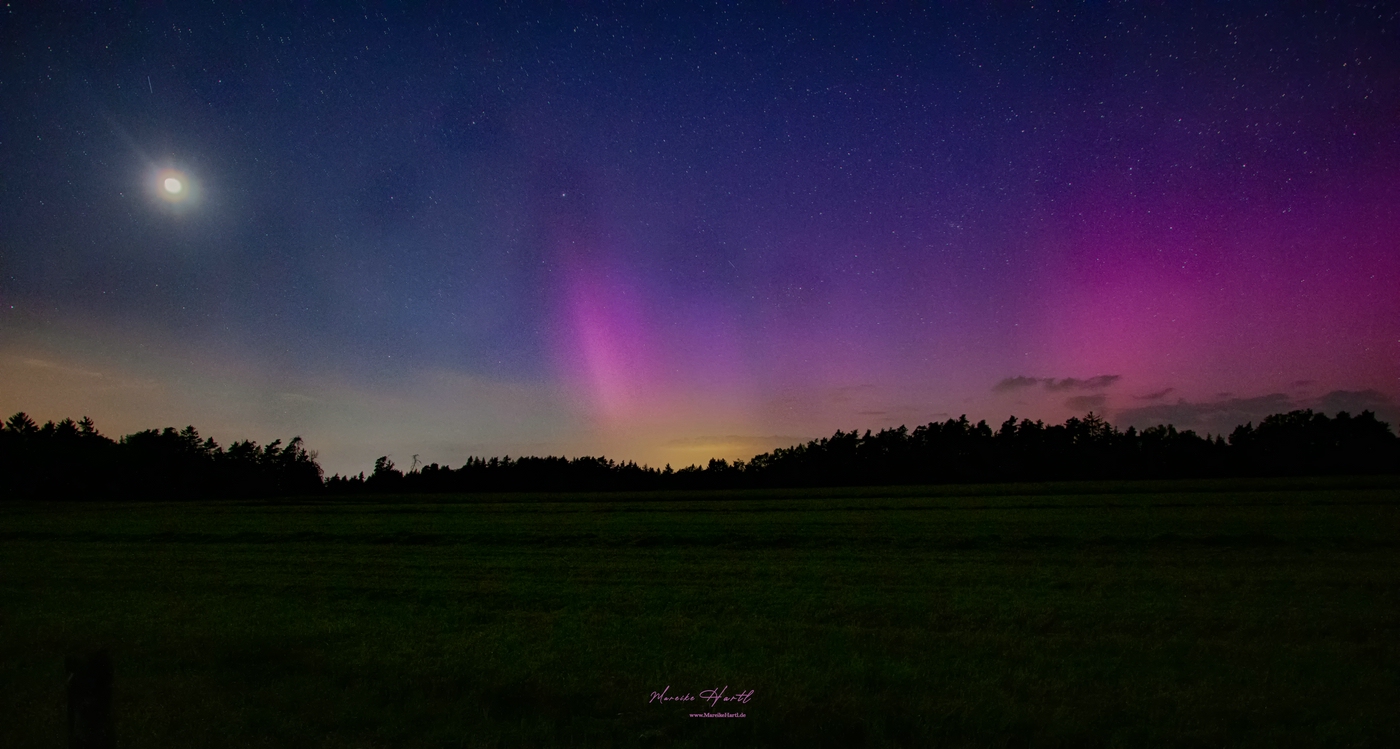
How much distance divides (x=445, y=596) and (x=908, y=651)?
12.7 meters

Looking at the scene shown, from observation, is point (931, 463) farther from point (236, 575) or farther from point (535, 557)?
point (236, 575)

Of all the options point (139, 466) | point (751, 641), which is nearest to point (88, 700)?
point (751, 641)

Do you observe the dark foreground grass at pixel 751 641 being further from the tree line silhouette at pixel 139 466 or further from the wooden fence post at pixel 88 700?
the tree line silhouette at pixel 139 466

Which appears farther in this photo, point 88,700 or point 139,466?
point 139,466

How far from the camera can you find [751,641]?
12445 mm

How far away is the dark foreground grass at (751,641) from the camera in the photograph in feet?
26.8

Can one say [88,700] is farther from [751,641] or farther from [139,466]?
[139,466]

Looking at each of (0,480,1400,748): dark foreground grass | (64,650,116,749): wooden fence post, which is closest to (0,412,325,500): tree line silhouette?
(0,480,1400,748): dark foreground grass

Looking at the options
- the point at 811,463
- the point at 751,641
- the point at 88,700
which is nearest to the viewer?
the point at 88,700

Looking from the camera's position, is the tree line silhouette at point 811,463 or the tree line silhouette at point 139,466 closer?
the tree line silhouette at point 811,463

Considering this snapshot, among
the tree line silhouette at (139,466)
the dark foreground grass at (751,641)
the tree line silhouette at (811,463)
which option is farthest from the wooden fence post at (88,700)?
the tree line silhouette at (139,466)

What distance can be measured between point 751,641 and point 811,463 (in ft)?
359

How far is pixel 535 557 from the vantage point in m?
27.1

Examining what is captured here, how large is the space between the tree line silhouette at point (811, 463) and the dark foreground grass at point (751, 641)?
7324 cm
